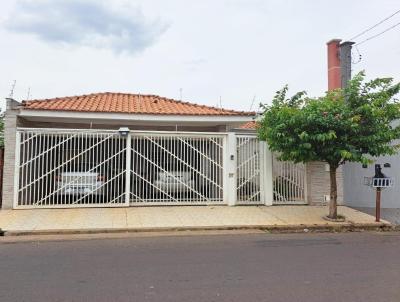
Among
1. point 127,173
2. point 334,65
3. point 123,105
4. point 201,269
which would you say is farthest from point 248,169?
point 334,65

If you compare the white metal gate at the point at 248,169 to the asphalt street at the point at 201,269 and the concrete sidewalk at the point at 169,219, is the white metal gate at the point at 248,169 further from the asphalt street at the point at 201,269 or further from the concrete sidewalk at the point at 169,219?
the asphalt street at the point at 201,269

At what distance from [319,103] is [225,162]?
140 inches

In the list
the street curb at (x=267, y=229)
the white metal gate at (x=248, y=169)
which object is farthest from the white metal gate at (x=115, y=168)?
the street curb at (x=267, y=229)

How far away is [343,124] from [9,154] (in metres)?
8.99

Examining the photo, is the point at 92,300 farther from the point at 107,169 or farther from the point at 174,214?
the point at 107,169

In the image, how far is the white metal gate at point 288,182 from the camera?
12.3m

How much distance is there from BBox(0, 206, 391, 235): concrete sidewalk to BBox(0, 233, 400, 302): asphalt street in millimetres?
846

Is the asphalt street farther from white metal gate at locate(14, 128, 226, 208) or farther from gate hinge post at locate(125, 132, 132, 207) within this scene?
white metal gate at locate(14, 128, 226, 208)

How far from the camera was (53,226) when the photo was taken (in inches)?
351

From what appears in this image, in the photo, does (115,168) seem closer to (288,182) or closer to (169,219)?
(169,219)

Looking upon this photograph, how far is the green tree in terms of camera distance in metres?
9.38

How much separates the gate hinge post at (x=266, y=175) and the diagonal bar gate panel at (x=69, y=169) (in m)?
4.25

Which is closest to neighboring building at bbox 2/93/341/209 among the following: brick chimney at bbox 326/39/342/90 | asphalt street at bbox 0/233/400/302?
asphalt street at bbox 0/233/400/302

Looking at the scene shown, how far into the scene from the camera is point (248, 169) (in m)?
12.2
